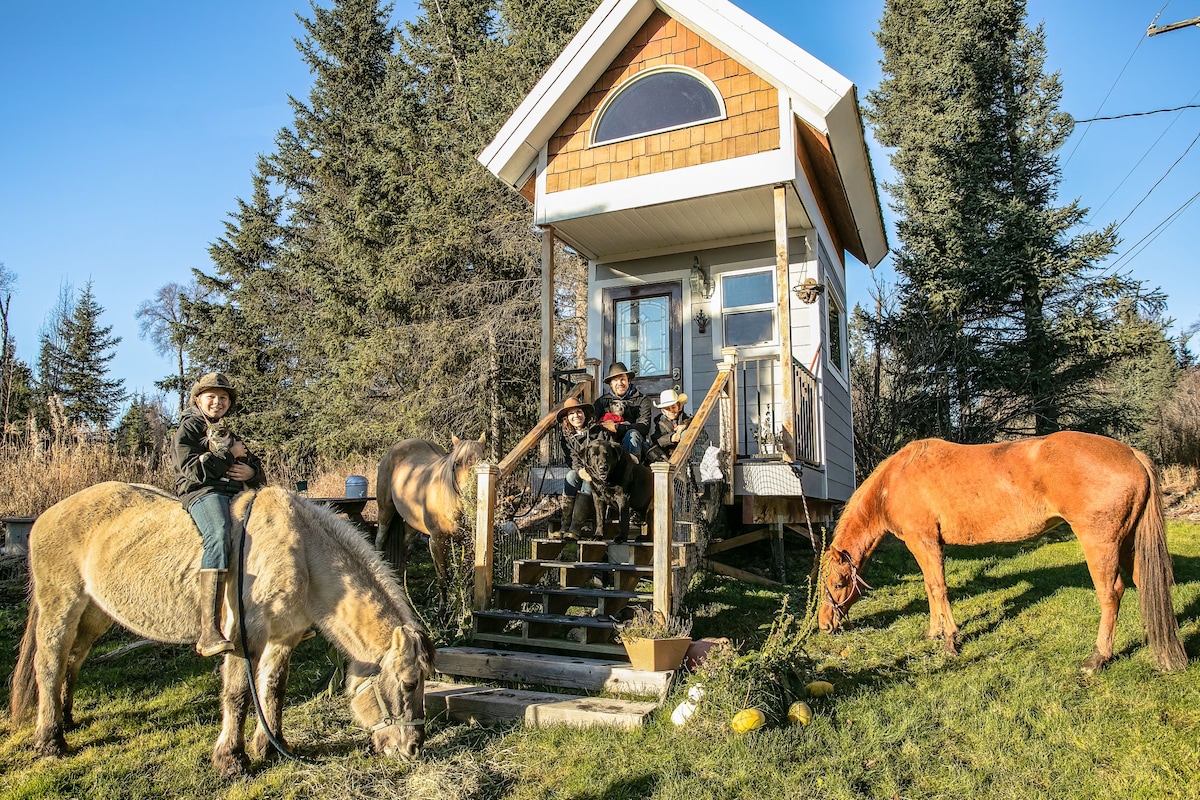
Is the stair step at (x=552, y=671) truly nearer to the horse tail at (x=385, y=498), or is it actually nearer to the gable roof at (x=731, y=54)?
the horse tail at (x=385, y=498)

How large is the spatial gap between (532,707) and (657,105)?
260 inches

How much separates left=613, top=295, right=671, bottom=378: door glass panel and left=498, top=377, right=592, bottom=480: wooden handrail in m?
1.01

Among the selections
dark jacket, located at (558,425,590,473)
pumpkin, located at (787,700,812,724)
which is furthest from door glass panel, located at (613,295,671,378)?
pumpkin, located at (787,700,812,724)

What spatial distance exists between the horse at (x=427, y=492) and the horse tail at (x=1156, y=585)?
4.85 meters

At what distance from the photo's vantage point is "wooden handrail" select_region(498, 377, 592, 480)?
6.14 metres

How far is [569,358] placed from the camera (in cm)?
1620

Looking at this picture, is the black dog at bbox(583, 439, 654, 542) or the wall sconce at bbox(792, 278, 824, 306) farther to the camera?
the wall sconce at bbox(792, 278, 824, 306)

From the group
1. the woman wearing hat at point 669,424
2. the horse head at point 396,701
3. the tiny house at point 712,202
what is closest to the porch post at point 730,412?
the tiny house at point 712,202

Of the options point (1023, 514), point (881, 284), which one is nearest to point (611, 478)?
point (1023, 514)

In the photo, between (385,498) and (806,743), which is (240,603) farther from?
(385,498)

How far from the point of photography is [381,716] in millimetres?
3697

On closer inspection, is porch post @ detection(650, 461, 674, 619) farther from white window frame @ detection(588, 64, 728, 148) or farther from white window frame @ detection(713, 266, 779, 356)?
white window frame @ detection(588, 64, 728, 148)

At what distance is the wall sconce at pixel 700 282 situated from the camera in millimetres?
9227

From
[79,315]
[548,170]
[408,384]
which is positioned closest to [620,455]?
[548,170]
